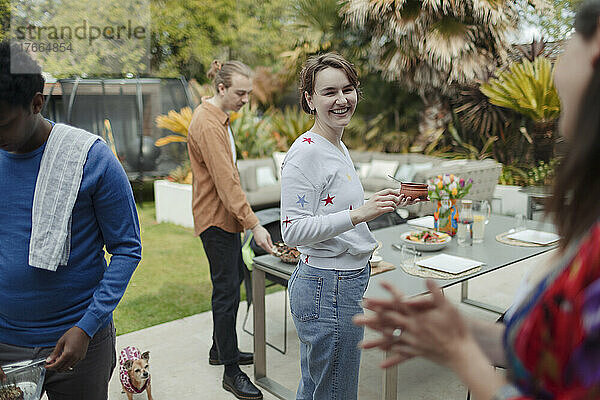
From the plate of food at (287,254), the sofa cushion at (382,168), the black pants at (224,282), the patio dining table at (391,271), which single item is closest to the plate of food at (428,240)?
the patio dining table at (391,271)

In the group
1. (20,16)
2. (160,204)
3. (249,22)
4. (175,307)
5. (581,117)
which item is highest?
(249,22)

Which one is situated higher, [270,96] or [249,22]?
[249,22]

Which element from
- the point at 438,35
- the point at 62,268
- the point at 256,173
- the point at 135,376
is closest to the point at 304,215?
the point at 62,268

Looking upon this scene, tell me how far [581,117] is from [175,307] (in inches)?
164

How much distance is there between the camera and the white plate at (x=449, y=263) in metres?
2.54

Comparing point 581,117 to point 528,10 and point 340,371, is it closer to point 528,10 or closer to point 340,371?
point 340,371

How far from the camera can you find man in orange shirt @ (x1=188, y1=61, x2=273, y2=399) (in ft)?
9.05

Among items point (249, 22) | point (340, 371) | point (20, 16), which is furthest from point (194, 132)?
point (249, 22)

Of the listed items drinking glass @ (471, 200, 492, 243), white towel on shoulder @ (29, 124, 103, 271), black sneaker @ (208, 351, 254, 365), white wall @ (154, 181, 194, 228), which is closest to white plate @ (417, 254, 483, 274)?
drinking glass @ (471, 200, 492, 243)

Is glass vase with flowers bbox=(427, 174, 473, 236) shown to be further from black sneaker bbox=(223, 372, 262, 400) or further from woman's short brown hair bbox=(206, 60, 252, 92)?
black sneaker bbox=(223, 372, 262, 400)

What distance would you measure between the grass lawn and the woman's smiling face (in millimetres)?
2773

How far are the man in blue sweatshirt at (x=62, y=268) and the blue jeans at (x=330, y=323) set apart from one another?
2.05ft

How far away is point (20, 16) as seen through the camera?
4.55 m

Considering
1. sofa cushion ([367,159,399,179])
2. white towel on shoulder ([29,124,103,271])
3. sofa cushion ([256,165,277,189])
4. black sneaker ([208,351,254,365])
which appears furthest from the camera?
sofa cushion ([367,159,399,179])
